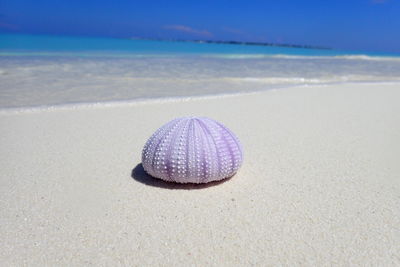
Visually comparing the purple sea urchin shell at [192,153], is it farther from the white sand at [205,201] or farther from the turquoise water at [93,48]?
the turquoise water at [93,48]

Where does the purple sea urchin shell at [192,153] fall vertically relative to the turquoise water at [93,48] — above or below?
above

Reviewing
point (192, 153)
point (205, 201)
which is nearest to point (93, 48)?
point (192, 153)

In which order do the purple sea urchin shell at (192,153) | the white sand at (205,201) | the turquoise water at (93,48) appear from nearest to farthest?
the white sand at (205,201), the purple sea urchin shell at (192,153), the turquoise water at (93,48)

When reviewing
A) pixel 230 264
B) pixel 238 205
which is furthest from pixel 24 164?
pixel 230 264

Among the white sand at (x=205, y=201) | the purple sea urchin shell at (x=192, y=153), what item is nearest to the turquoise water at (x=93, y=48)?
the white sand at (x=205, y=201)

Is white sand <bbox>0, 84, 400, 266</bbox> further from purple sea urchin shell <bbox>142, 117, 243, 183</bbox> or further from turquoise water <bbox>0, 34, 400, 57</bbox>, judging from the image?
turquoise water <bbox>0, 34, 400, 57</bbox>

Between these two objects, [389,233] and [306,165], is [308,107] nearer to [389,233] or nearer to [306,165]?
[306,165]

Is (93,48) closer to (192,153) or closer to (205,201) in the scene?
(192,153)
